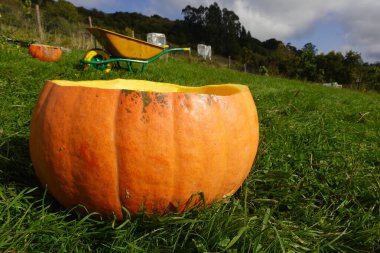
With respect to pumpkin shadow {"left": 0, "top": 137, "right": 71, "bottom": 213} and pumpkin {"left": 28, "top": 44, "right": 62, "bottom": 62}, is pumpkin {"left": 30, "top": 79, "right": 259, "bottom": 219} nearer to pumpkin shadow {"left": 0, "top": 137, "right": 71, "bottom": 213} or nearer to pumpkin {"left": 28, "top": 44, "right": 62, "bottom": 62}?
pumpkin shadow {"left": 0, "top": 137, "right": 71, "bottom": 213}

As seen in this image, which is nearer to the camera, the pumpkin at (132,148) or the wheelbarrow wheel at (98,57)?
the pumpkin at (132,148)

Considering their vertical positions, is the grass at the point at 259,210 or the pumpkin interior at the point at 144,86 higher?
the pumpkin interior at the point at 144,86

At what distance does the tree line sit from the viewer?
35.6 m

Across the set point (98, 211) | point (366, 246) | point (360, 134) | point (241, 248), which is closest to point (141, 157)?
point (98, 211)

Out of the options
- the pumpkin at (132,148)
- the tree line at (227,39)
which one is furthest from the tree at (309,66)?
the pumpkin at (132,148)

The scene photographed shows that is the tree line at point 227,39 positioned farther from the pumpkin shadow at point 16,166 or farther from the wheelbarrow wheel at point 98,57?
the pumpkin shadow at point 16,166

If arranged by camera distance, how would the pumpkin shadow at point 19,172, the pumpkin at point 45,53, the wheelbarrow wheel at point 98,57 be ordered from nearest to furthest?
the pumpkin shadow at point 19,172, the wheelbarrow wheel at point 98,57, the pumpkin at point 45,53

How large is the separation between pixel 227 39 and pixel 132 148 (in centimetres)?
6990

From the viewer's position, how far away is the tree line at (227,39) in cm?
3559

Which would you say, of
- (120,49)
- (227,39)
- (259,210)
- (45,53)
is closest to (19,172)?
(259,210)

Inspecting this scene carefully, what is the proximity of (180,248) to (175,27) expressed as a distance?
72.4 metres

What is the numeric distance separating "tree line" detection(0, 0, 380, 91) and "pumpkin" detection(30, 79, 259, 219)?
35308mm

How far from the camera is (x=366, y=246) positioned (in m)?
1.37

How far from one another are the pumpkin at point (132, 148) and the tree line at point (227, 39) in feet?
116
